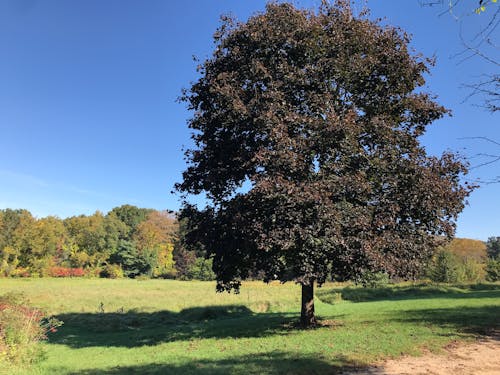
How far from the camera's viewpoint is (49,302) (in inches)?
1303

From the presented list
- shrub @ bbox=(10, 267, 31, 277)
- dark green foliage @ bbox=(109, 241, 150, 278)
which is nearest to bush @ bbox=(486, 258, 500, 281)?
dark green foliage @ bbox=(109, 241, 150, 278)

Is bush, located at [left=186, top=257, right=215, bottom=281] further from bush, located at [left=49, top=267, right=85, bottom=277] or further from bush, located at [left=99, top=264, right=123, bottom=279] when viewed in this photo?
bush, located at [left=49, top=267, right=85, bottom=277]

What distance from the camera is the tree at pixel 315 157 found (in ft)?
39.6

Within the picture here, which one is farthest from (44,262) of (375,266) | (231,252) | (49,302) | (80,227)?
(375,266)

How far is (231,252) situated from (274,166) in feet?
14.3

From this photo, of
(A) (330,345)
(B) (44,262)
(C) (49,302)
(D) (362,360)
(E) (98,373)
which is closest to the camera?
(D) (362,360)

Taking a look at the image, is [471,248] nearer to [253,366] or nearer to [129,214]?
[129,214]

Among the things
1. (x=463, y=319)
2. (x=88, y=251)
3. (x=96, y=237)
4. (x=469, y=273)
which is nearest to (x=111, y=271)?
(x=88, y=251)

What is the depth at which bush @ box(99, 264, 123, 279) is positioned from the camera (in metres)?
88.1

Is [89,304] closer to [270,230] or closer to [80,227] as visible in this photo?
[270,230]

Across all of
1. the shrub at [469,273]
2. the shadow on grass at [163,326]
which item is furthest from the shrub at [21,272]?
the shrub at [469,273]

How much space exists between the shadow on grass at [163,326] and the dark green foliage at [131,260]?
6467 cm

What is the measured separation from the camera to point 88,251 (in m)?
96.1

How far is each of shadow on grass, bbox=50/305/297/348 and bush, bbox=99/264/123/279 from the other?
63321 mm
